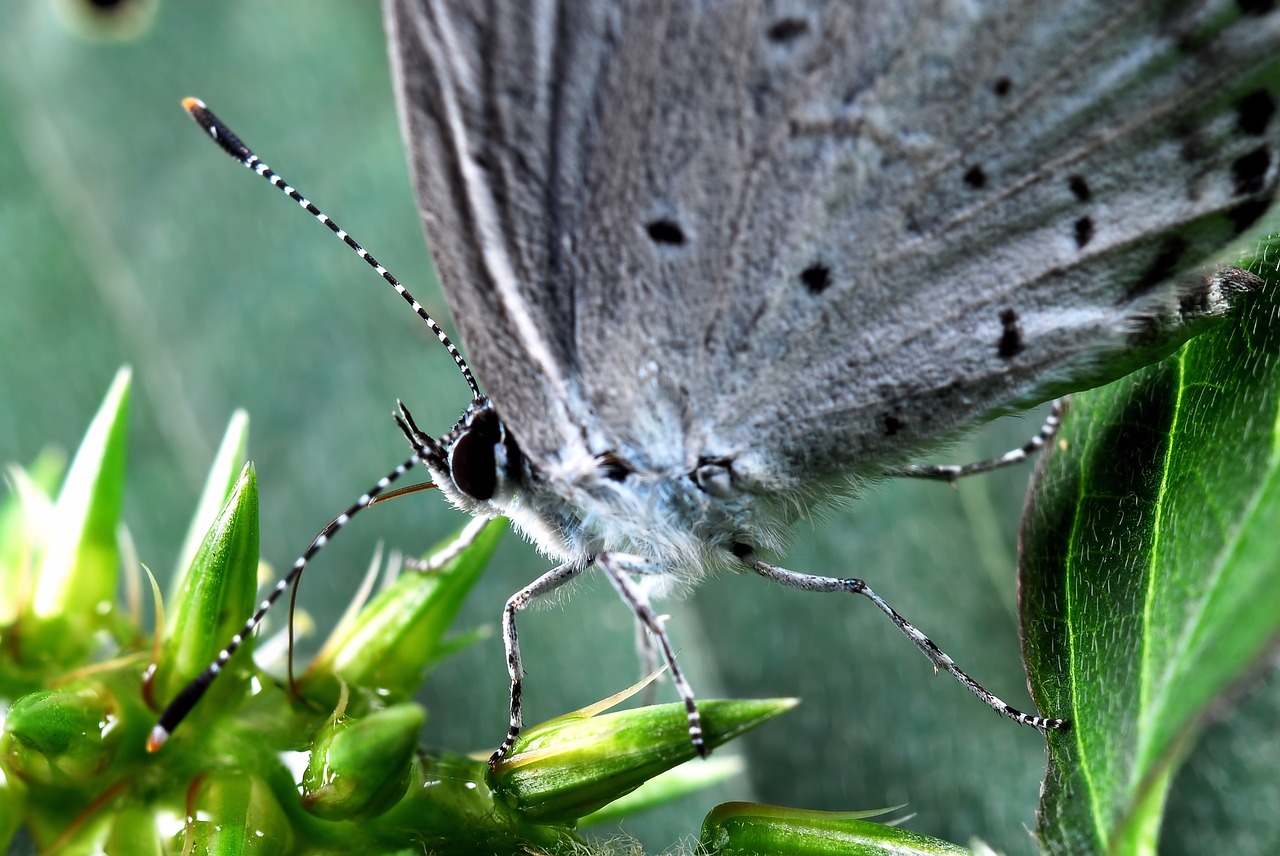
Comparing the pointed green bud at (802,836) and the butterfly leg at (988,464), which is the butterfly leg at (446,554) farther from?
the butterfly leg at (988,464)

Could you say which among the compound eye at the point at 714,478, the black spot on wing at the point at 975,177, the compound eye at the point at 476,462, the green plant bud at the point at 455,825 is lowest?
the green plant bud at the point at 455,825

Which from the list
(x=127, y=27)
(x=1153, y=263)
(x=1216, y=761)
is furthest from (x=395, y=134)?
(x=1216, y=761)

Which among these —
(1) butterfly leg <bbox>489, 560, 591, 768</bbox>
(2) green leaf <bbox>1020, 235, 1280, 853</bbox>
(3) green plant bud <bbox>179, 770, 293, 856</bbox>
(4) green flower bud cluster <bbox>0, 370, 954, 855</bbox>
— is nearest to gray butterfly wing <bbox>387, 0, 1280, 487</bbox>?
(2) green leaf <bbox>1020, 235, 1280, 853</bbox>

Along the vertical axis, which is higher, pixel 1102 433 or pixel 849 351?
pixel 849 351

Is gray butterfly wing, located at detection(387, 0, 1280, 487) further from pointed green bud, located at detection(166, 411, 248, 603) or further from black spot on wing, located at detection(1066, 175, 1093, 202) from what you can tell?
pointed green bud, located at detection(166, 411, 248, 603)

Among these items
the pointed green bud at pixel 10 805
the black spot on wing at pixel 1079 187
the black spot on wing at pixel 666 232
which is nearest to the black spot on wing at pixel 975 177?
the black spot on wing at pixel 1079 187

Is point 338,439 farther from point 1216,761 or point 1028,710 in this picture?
point 1216,761

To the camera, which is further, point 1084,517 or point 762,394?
point 762,394
